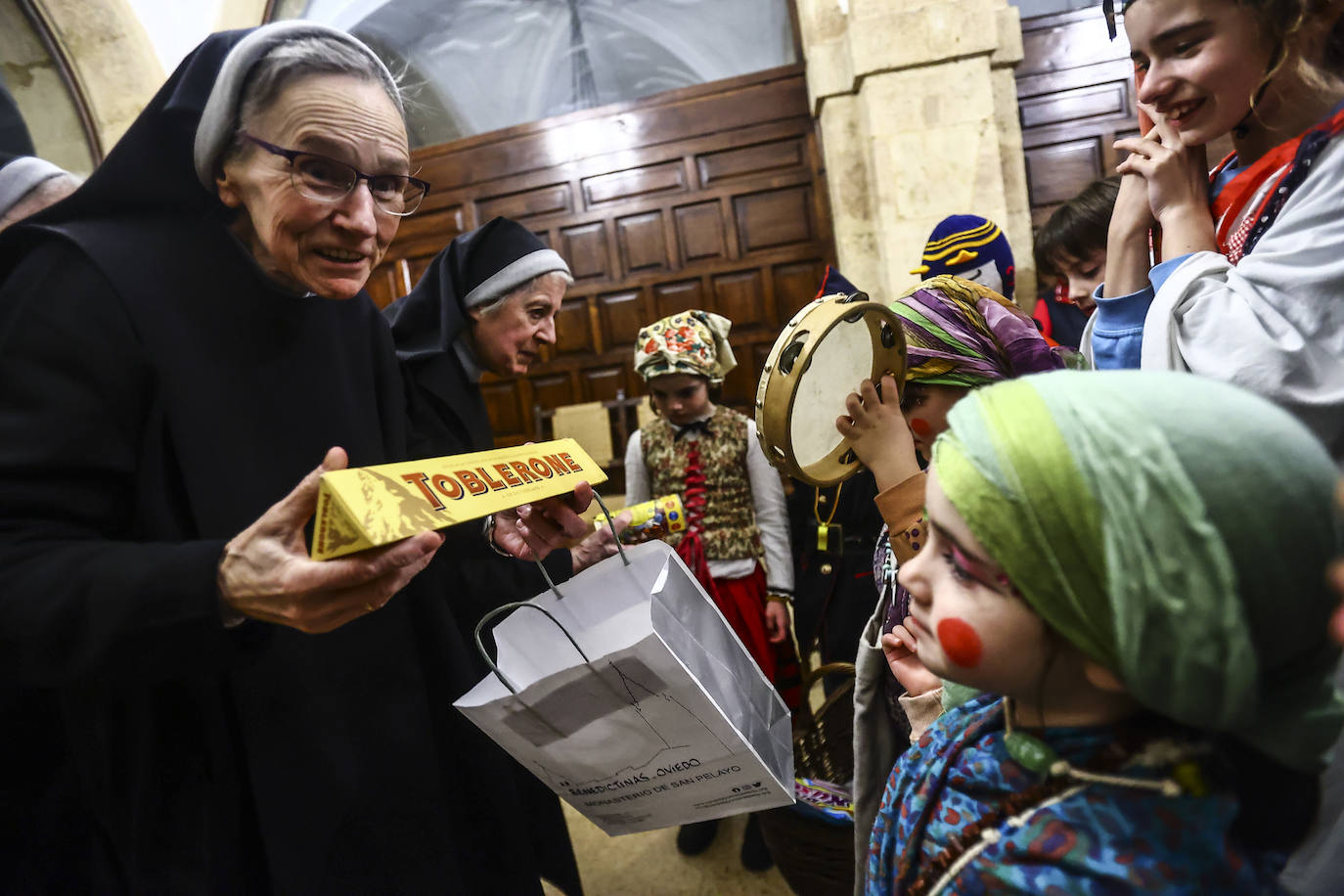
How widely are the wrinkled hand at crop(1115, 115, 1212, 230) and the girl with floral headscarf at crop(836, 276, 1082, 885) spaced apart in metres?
0.32

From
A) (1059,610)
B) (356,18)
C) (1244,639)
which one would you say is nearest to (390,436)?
(1059,610)

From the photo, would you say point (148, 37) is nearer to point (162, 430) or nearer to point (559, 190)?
point (559, 190)

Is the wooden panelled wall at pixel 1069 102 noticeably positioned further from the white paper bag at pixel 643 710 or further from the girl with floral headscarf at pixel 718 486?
the white paper bag at pixel 643 710

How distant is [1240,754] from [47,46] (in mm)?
6595

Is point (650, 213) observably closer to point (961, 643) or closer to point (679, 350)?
point (679, 350)

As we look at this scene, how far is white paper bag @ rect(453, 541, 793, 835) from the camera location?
3.31ft

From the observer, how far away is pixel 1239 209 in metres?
1.13

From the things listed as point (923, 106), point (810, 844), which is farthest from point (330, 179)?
point (923, 106)

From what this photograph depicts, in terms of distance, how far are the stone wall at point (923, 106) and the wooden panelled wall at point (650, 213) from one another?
2.16ft

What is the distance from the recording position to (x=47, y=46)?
4.39 m

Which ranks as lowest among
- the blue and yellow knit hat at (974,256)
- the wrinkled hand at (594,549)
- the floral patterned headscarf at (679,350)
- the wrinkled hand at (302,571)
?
the wrinkled hand at (594,549)

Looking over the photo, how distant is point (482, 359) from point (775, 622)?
66.6 inches

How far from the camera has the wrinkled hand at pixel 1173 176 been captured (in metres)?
1.14

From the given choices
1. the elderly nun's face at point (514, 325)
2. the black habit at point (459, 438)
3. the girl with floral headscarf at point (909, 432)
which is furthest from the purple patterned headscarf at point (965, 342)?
the elderly nun's face at point (514, 325)
